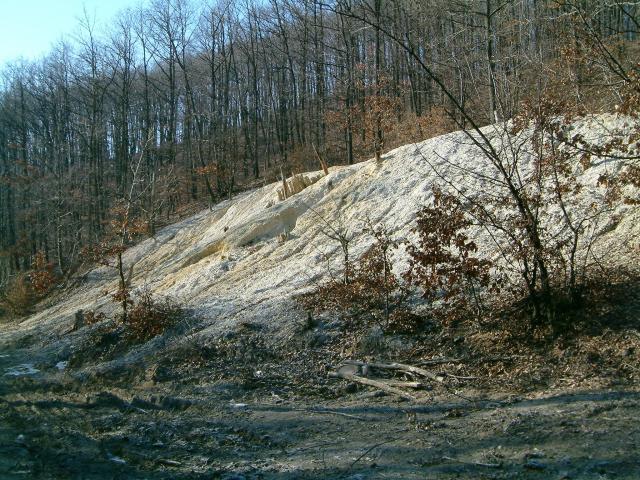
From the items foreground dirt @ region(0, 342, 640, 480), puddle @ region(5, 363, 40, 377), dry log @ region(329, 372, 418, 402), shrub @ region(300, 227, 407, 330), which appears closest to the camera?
foreground dirt @ region(0, 342, 640, 480)

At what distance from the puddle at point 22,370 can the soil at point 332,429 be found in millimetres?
4685

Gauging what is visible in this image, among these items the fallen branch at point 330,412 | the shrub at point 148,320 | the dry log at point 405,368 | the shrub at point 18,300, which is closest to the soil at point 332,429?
the fallen branch at point 330,412

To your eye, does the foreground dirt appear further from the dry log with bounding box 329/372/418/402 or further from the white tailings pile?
the white tailings pile

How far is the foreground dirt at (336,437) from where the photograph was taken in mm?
5539

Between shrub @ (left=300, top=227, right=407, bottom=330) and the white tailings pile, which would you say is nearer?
shrub @ (left=300, top=227, right=407, bottom=330)

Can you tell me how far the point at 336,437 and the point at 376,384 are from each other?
190 cm

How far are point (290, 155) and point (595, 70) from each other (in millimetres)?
24347

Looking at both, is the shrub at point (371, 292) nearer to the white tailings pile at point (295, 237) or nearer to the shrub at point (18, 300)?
→ the white tailings pile at point (295, 237)

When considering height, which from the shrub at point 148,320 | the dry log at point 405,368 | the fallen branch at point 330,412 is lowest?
the fallen branch at point 330,412

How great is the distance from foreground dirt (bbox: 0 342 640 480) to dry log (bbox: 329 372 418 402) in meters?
0.18

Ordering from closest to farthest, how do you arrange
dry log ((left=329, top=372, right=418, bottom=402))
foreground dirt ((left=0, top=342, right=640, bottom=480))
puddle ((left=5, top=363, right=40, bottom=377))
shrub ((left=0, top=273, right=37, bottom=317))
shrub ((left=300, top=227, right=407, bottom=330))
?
foreground dirt ((left=0, top=342, right=640, bottom=480)) < dry log ((left=329, top=372, right=418, bottom=402)) < shrub ((left=300, top=227, right=407, bottom=330)) < puddle ((left=5, top=363, right=40, bottom=377)) < shrub ((left=0, top=273, right=37, bottom=317))

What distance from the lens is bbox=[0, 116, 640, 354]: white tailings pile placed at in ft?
43.1

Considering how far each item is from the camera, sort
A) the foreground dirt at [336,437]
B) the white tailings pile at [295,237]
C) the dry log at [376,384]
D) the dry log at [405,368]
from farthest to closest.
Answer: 1. the white tailings pile at [295,237]
2. the dry log at [405,368]
3. the dry log at [376,384]
4. the foreground dirt at [336,437]

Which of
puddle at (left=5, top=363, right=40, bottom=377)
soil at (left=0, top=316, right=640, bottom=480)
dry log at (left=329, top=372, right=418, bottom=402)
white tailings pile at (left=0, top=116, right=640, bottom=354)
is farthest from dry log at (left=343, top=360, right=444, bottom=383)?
puddle at (left=5, top=363, right=40, bottom=377)
